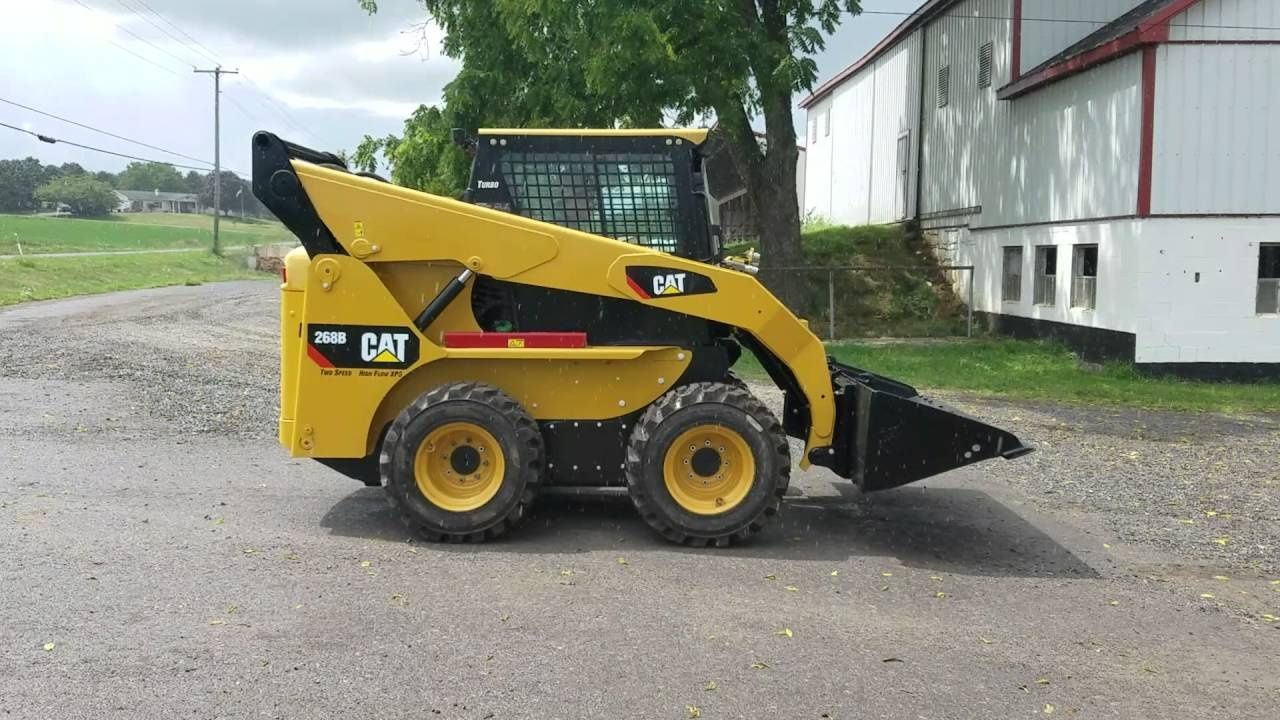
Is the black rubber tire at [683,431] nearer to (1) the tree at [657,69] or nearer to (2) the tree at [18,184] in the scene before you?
(1) the tree at [657,69]

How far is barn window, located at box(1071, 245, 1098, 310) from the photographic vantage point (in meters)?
16.5

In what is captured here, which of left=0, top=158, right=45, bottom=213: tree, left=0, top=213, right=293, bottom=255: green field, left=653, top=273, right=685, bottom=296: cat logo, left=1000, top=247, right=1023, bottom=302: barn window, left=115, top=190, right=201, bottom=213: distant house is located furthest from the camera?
left=115, top=190, right=201, bottom=213: distant house

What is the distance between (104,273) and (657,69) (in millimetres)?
28439

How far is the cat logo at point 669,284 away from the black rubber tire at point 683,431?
648mm

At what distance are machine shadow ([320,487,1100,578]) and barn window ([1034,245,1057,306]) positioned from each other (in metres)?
11.4

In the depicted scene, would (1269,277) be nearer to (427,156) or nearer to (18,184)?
(427,156)

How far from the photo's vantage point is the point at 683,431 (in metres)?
6.25

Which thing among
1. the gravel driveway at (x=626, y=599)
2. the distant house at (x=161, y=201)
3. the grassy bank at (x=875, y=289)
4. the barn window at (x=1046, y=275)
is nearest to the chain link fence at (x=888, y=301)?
the grassy bank at (x=875, y=289)

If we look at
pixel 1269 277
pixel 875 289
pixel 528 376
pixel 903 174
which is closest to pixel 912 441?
pixel 528 376

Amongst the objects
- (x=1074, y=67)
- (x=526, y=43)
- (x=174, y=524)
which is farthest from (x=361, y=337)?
(x=1074, y=67)

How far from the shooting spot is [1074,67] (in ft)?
54.6

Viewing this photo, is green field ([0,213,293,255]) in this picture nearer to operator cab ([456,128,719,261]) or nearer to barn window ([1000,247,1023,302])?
barn window ([1000,247,1023,302])

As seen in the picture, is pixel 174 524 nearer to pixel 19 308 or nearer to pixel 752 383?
pixel 752 383

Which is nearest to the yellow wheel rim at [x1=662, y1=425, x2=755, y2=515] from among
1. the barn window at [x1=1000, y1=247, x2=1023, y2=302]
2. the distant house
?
the barn window at [x1=1000, y1=247, x2=1023, y2=302]
